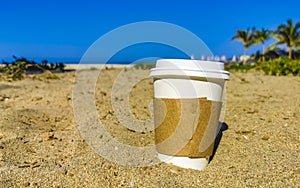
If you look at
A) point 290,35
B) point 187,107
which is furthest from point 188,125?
point 290,35

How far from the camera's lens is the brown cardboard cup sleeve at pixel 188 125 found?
2199 millimetres

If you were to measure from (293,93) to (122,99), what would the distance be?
288cm

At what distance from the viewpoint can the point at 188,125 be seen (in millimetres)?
2217

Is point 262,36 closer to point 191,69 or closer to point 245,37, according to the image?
point 245,37

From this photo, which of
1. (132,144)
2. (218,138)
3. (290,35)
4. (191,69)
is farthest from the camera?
(290,35)

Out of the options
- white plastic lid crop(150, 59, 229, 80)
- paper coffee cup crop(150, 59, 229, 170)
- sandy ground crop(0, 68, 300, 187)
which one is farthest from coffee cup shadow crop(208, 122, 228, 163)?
white plastic lid crop(150, 59, 229, 80)

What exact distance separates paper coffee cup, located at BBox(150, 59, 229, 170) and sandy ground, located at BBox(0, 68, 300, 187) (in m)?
0.12

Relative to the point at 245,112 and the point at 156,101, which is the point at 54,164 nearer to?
the point at 156,101

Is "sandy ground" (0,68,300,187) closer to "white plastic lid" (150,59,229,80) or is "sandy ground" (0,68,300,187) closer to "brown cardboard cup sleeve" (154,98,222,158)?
"brown cardboard cup sleeve" (154,98,222,158)

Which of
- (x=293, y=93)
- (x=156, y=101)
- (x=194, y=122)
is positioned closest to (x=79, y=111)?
(x=156, y=101)

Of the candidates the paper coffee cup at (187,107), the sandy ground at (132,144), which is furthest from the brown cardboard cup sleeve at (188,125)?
the sandy ground at (132,144)

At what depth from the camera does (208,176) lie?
217 centimetres

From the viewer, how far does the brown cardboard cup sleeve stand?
2199mm

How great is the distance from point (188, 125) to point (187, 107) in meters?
0.13
